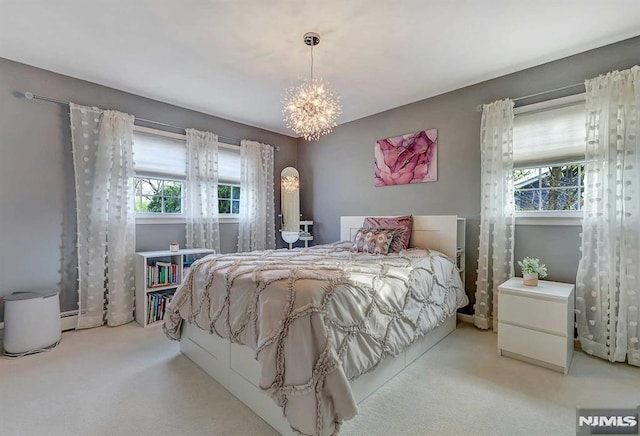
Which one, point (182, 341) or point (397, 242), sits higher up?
point (397, 242)

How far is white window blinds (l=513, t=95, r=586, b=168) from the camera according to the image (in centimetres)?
257

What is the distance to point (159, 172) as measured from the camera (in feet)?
11.8

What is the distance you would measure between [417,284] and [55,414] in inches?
95.6

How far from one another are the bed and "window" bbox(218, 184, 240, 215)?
201 centimetres

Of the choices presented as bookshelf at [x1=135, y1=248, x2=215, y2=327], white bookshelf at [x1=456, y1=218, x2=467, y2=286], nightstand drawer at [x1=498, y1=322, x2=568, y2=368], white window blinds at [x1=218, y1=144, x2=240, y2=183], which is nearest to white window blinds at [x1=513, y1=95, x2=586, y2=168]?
white bookshelf at [x1=456, y1=218, x2=467, y2=286]

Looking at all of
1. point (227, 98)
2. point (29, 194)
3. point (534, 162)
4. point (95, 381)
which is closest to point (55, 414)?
point (95, 381)

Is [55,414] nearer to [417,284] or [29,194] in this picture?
[29,194]

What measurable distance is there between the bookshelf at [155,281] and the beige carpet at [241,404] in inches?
26.4

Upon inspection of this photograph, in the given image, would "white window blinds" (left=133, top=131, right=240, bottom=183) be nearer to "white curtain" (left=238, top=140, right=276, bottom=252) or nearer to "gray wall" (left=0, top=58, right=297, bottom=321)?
"gray wall" (left=0, top=58, right=297, bottom=321)

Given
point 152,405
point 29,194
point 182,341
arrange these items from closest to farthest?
point 152,405, point 182,341, point 29,194

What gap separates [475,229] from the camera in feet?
10.4

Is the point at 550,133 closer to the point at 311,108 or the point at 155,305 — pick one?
the point at 311,108

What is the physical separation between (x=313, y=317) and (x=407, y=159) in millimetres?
2874

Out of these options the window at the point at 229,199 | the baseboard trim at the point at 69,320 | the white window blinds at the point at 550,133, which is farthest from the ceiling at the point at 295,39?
the baseboard trim at the point at 69,320
